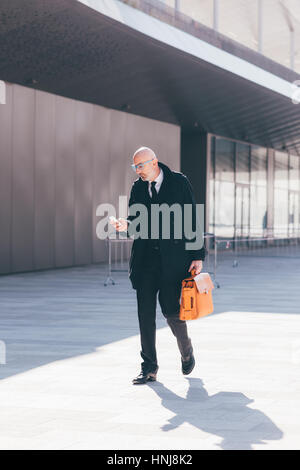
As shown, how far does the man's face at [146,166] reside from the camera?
19.2 ft

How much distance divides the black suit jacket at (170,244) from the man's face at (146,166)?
0.14 m

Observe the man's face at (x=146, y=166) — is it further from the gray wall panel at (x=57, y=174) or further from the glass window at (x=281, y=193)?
the glass window at (x=281, y=193)

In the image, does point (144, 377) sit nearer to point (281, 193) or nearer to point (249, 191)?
point (249, 191)

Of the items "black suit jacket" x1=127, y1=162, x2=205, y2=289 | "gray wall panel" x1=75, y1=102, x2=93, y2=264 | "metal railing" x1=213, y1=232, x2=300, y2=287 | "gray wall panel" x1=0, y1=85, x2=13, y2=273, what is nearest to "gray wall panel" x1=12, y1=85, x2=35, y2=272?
"gray wall panel" x1=0, y1=85, x2=13, y2=273

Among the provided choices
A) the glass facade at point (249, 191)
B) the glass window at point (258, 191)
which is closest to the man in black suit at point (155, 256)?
the glass facade at point (249, 191)

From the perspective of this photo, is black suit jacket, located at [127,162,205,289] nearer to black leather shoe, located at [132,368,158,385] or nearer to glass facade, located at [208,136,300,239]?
black leather shoe, located at [132,368,158,385]

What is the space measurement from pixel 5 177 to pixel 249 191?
16537 mm

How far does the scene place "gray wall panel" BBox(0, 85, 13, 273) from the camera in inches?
691

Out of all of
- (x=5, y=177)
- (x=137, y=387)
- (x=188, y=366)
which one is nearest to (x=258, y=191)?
(x=5, y=177)

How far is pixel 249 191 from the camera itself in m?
32.2

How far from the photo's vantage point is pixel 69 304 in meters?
11.8

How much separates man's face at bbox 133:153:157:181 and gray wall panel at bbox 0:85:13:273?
12.2 metres

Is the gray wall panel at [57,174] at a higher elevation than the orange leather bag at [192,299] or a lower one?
higher

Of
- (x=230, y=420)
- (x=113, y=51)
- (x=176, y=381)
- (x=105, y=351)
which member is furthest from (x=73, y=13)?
(x=230, y=420)
